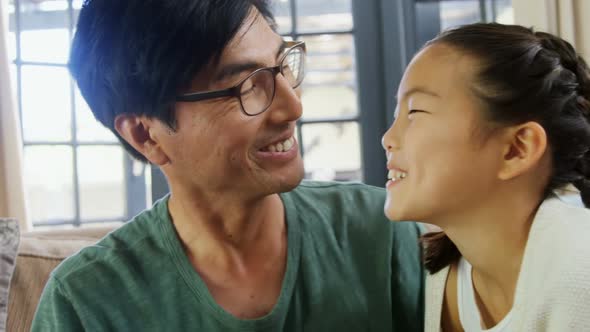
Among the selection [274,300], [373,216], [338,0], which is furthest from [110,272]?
[338,0]

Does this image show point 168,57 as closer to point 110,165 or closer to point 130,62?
point 130,62

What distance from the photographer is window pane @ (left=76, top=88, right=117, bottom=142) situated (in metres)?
3.11

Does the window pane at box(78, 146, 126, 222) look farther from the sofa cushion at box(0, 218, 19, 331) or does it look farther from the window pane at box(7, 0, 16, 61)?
the sofa cushion at box(0, 218, 19, 331)

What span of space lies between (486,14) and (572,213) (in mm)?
2057

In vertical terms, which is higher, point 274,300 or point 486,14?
point 486,14

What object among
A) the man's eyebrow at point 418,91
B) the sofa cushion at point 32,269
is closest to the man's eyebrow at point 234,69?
the man's eyebrow at point 418,91

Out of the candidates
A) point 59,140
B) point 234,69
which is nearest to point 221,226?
point 234,69

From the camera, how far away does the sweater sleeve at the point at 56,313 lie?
128cm

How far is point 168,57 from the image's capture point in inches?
49.4

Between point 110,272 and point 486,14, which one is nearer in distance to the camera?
point 110,272

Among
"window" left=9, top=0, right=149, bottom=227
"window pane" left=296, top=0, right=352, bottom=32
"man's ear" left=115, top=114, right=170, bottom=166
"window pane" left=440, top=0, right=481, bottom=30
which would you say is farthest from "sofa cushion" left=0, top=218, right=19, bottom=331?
"window pane" left=440, top=0, right=481, bottom=30

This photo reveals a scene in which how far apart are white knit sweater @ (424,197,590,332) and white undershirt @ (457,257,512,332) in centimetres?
12

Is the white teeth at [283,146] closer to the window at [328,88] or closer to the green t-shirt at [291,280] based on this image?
the green t-shirt at [291,280]

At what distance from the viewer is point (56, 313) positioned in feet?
4.21
